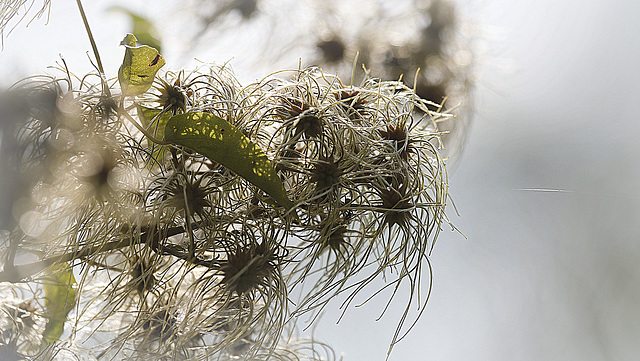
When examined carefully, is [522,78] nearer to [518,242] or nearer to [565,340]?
[518,242]

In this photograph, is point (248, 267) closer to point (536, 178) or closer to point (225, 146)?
point (225, 146)

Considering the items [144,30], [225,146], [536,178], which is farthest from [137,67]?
[536,178]

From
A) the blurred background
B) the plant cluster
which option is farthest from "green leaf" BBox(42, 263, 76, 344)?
the blurred background

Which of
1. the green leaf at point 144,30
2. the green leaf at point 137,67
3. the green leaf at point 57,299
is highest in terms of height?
the green leaf at point 144,30

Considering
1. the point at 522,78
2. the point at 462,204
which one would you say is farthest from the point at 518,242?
the point at 522,78

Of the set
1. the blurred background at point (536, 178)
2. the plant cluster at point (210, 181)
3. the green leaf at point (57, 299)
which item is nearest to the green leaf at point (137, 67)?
the plant cluster at point (210, 181)

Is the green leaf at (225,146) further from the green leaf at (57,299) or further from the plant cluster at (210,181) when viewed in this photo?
the green leaf at (57,299)

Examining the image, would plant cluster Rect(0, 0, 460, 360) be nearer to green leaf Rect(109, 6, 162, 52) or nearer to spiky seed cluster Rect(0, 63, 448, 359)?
spiky seed cluster Rect(0, 63, 448, 359)
